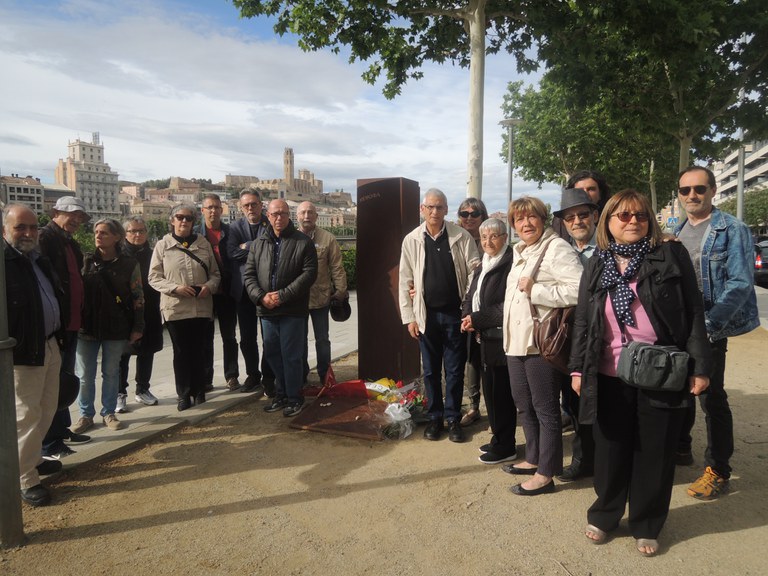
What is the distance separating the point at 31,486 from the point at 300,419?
2.08 m

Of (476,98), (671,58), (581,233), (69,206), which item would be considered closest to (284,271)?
(69,206)

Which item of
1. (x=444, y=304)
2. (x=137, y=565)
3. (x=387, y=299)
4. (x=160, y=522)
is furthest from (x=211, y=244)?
(x=137, y=565)

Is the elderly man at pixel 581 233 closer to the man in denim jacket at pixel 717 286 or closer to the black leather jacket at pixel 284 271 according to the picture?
the man in denim jacket at pixel 717 286

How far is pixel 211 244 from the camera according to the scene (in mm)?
5633

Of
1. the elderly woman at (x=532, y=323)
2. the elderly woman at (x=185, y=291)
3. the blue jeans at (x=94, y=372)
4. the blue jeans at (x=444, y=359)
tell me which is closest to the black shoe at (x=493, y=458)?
the elderly woman at (x=532, y=323)

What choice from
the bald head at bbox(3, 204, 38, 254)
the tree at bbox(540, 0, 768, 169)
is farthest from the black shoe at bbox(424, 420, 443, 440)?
the tree at bbox(540, 0, 768, 169)

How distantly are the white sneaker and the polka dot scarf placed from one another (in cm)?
450

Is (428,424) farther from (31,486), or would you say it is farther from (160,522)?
(31,486)

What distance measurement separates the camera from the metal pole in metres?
2.70

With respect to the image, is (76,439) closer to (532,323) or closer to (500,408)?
(500,408)

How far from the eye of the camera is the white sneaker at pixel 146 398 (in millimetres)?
5266

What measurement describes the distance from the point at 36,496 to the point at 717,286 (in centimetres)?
445

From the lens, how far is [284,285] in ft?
15.7

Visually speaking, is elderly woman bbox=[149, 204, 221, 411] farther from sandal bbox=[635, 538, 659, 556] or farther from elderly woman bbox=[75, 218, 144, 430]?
sandal bbox=[635, 538, 659, 556]
